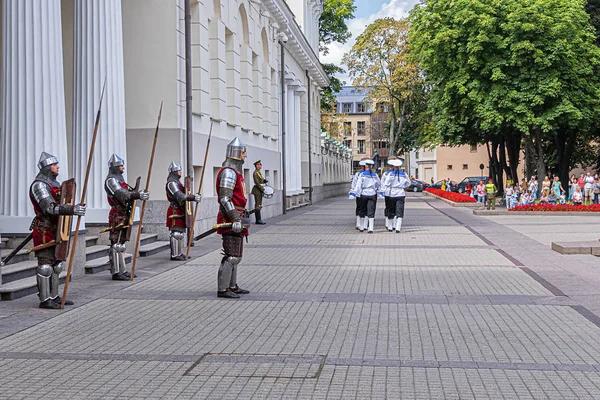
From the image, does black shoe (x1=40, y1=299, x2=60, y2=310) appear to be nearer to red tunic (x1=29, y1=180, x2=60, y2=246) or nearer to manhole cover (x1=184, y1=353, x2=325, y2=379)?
red tunic (x1=29, y1=180, x2=60, y2=246)

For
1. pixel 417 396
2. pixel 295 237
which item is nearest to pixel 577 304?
pixel 417 396

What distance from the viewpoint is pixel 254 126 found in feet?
95.9

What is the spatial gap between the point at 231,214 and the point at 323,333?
263 cm

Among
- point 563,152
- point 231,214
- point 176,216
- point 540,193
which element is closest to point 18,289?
point 231,214

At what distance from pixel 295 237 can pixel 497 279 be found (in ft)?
29.1

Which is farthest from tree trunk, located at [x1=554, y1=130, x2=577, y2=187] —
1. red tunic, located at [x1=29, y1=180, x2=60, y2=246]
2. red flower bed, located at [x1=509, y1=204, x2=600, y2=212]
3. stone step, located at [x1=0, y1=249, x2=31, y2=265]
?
red tunic, located at [x1=29, y1=180, x2=60, y2=246]

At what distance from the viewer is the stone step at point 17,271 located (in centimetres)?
1053

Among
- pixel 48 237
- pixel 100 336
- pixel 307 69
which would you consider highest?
pixel 307 69

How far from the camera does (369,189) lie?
21656 millimetres

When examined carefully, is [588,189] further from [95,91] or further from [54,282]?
[54,282]

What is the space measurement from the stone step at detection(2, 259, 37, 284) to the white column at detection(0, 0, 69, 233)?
0.73 meters

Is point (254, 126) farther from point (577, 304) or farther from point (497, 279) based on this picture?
point (577, 304)

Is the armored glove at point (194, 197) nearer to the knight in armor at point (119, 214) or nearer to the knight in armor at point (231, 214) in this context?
the knight in armor at point (119, 214)

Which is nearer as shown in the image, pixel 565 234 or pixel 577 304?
pixel 577 304
